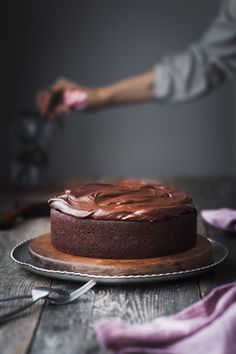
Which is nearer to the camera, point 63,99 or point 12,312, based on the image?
point 12,312

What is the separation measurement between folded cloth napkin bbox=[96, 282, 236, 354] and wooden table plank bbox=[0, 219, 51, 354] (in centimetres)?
11

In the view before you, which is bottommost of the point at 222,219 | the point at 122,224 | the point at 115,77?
the point at 222,219

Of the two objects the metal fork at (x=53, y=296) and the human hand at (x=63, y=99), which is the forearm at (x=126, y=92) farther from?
the metal fork at (x=53, y=296)

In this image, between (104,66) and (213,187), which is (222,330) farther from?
(104,66)

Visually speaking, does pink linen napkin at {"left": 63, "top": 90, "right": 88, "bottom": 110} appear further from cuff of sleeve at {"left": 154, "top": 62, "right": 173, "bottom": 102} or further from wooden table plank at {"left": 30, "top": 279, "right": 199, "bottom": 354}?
wooden table plank at {"left": 30, "top": 279, "right": 199, "bottom": 354}

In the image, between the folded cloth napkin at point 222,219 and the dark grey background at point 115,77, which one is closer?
the folded cloth napkin at point 222,219

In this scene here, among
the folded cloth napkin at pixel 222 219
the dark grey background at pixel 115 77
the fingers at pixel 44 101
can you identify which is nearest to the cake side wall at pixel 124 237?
the folded cloth napkin at pixel 222 219

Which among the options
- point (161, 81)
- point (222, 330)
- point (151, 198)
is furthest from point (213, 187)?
point (222, 330)

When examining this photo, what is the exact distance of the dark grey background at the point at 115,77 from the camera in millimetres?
4109

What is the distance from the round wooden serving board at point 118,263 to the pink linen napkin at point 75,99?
148cm

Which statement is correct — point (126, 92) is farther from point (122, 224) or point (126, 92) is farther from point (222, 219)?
point (122, 224)

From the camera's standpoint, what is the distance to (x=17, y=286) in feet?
3.49

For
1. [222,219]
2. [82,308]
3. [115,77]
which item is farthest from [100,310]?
[115,77]

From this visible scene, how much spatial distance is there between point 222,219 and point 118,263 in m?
0.52
